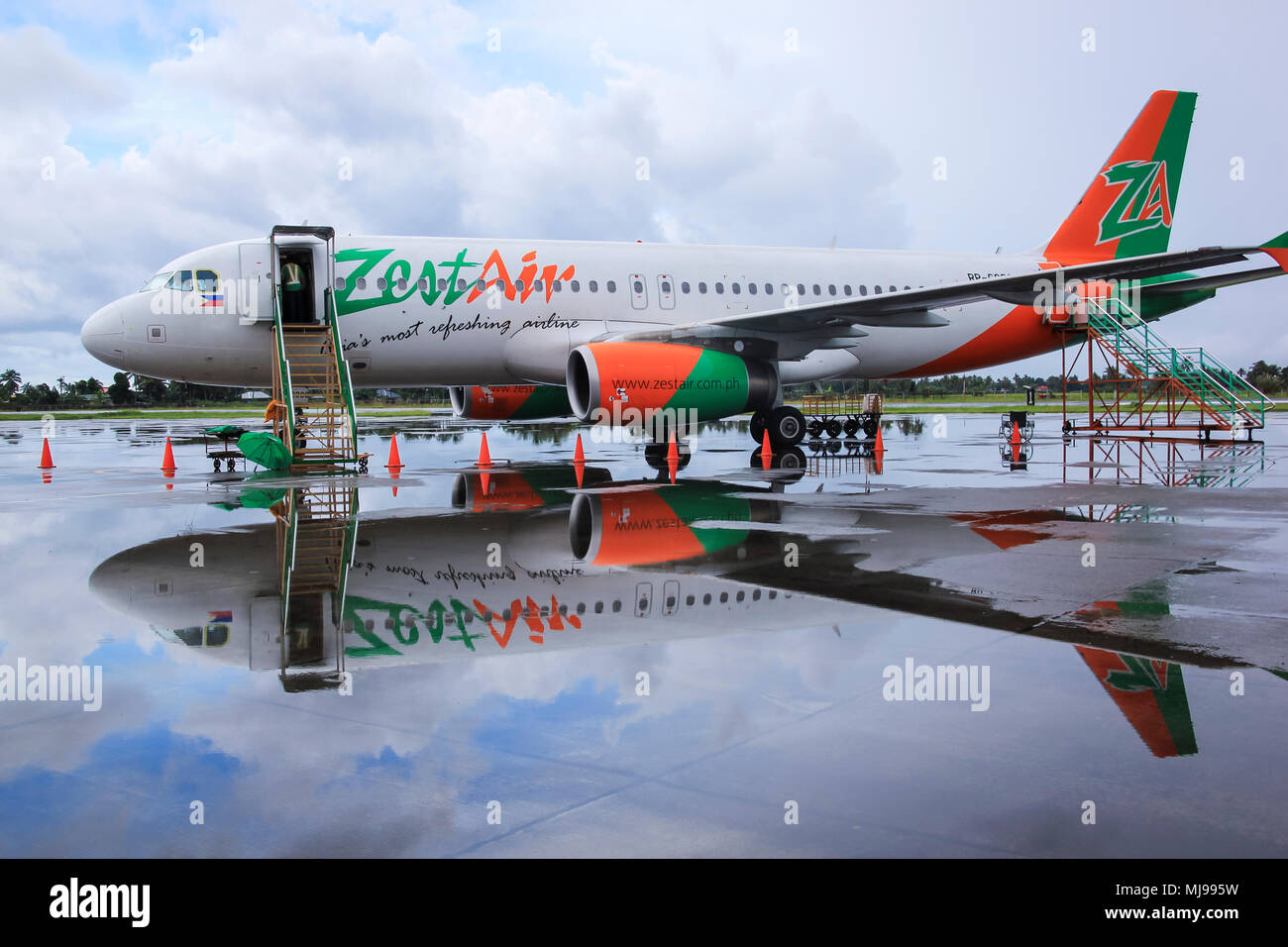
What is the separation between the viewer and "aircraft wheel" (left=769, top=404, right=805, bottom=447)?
19297 millimetres

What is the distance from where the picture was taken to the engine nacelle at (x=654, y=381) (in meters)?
16.6

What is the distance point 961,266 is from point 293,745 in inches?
825

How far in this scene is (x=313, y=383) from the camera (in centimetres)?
1747

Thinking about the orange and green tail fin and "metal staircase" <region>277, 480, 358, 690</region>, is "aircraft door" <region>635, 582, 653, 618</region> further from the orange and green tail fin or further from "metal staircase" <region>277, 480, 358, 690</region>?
the orange and green tail fin

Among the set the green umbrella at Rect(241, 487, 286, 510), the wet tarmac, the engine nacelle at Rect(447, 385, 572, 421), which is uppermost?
the engine nacelle at Rect(447, 385, 572, 421)

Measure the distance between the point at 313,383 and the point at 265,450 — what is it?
2242 millimetres

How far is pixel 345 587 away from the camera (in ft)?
23.7

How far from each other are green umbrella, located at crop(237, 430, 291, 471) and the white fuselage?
2746mm

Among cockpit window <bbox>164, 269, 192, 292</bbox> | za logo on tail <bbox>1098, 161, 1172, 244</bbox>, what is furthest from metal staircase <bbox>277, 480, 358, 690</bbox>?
za logo on tail <bbox>1098, 161, 1172, 244</bbox>

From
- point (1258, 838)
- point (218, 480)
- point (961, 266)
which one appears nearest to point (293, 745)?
point (1258, 838)

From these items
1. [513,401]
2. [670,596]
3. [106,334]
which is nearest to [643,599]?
[670,596]

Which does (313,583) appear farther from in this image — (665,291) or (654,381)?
(665,291)
